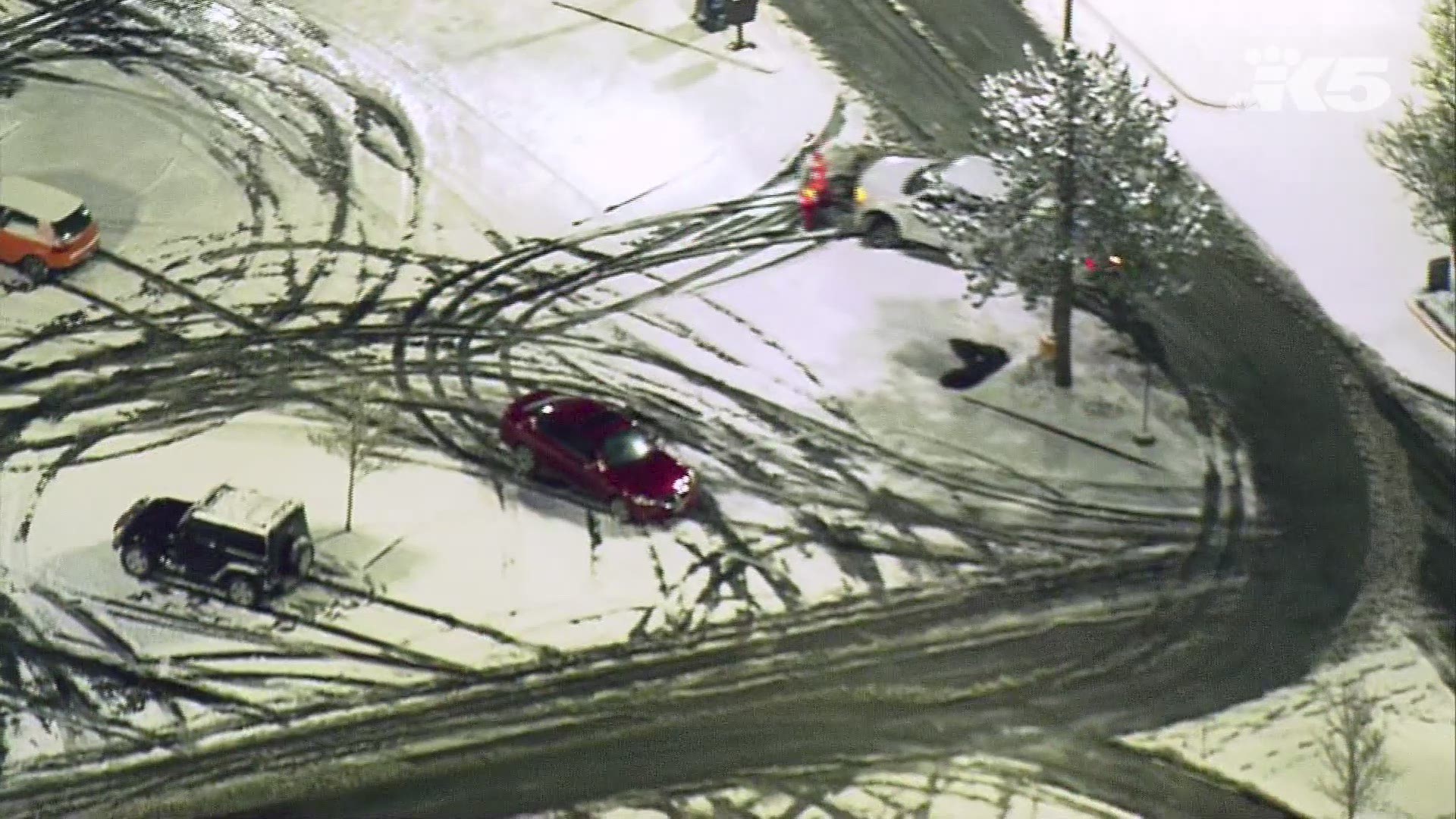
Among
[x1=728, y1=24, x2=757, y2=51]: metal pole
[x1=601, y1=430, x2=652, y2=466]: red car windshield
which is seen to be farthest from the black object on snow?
[x1=728, y1=24, x2=757, y2=51]: metal pole

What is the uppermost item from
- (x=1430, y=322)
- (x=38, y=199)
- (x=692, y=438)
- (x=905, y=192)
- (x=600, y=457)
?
(x=38, y=199)

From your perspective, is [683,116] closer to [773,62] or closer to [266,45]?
[773,62]

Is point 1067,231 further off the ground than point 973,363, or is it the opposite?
point 1067,231

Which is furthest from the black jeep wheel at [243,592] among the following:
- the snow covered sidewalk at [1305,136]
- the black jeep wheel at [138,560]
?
the snow covered sidewalk at [1305,136]

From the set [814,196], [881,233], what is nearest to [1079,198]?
[881,233]

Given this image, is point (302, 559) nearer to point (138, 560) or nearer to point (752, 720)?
point (138, 560)

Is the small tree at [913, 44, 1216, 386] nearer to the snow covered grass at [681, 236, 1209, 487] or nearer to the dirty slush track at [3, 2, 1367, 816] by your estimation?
the snow covered grass at [681, 236, 1209, 487]

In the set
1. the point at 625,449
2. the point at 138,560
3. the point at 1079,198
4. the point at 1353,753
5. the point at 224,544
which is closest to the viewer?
the point at 1353,753
